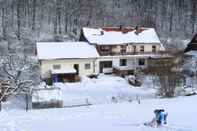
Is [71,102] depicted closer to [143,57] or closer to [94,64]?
[94,64]

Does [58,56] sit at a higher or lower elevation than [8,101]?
higher

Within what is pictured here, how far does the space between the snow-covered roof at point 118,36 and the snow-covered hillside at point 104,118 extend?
18.1 m

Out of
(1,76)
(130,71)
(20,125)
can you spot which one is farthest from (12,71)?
(20,125)

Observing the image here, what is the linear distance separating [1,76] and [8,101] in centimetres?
710

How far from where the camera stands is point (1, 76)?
1305 inches

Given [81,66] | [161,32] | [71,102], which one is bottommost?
[71,102]

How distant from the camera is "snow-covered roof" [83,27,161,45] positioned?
40188 millimetres

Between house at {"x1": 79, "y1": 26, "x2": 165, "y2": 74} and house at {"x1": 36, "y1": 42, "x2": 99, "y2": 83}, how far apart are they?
1.19m

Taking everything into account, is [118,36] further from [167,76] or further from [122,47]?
[167,76]

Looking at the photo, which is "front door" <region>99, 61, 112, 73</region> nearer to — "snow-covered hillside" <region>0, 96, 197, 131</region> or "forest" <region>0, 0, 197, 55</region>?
"snow-covered hillside" <region>0, 96, 197, 131</region>

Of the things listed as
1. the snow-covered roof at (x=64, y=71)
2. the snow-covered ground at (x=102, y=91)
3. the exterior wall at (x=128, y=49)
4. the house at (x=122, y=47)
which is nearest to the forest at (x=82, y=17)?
the house at (x=122, y=47)

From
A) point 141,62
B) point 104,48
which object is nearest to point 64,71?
point 104,48

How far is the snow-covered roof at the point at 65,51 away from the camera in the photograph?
3634cm

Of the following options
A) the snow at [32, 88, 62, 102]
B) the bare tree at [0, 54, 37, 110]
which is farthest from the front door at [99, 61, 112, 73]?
the snow at [32, 88, 62, 102]
